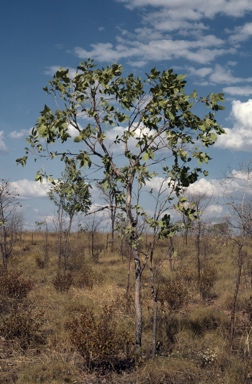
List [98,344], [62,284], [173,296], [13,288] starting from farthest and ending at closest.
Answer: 1. [62,284]
2. [13,288]
3. [173,296]
4. [98,344]

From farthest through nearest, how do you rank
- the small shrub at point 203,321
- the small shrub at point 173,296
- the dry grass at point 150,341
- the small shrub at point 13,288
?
the small shrub at point 13,288 → the small shrub at point 173,296 → the small shrub at point 203,321 → the dry grass at point 150,341

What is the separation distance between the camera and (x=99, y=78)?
7656 millimetres

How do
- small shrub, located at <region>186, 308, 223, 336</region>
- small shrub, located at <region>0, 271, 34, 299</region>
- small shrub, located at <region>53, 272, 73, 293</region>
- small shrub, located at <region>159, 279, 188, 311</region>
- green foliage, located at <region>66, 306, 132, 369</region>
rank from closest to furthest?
green foliage, located at <region>66, 306, 132, 369</region> → small shrub, located at <region>186, 308, 223, 336</region> → small shrub, located at <region>159, 279, 188, 311</region> → small shrub, located at <region>0, 271, 34, 299</region> → small shrub, located at <region>53, 272, 73, 293</region>

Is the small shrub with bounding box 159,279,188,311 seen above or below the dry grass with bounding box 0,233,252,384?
above

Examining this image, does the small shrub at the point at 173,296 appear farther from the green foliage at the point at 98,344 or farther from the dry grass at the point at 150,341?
the green foliage at the point at 98,344

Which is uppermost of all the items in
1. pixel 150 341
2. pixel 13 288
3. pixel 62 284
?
pixel 13 288

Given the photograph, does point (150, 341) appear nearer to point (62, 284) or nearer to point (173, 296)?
point (173, 296)

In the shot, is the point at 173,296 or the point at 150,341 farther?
the point at 173,296

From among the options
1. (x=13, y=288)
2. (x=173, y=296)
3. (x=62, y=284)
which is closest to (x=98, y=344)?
(x=173, y=296)

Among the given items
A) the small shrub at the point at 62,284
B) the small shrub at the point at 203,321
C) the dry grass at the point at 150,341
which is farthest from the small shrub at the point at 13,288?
the small shrub at the point at 203,321

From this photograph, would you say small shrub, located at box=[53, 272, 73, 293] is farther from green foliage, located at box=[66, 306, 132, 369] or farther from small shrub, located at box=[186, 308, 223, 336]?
green foliage, located at box=[66, 306, 132, 369]

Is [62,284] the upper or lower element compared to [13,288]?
lower

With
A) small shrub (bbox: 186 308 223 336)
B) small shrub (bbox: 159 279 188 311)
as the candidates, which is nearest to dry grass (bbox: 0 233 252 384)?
small shrub (bbox: 186 308 223 336)

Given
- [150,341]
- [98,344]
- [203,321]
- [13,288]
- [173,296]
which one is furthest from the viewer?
[13,288]
